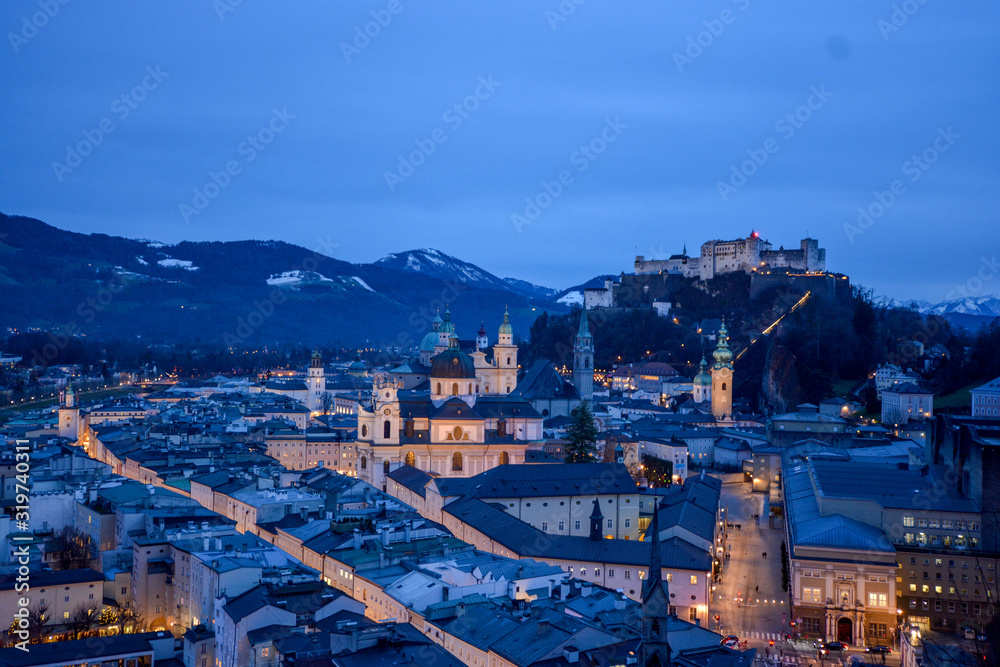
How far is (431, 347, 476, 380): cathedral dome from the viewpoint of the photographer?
61844 mm

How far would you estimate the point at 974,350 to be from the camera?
73750 mm

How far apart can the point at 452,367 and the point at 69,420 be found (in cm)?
3427

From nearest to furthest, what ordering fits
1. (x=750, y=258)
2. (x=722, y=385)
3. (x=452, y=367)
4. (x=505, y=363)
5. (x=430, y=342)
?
(x=452, y=367), (x=505, y=363), (x=722, y=385), (x=430, y=342), (x=750, y=258)

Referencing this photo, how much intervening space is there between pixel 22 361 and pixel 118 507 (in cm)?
10456

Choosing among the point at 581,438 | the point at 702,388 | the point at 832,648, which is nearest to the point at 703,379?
the point at 702,388

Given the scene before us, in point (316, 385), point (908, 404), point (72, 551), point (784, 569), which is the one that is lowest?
point (784, 569)

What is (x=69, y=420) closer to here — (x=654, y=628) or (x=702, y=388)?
(x=702, y=388)

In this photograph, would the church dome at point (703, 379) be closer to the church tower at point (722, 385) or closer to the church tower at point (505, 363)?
the church tower at point (722, 385)

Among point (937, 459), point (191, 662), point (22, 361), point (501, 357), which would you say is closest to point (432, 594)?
point (191, 662)

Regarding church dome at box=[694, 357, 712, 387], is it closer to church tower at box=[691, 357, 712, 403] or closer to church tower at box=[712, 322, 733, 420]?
church tower at box=[691, 357, 712, 403]

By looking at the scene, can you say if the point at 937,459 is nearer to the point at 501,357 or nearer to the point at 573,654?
the point at 573,654

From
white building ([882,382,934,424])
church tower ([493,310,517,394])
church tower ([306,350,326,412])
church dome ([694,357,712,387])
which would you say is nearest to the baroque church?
church tower ([493,310,517,394])

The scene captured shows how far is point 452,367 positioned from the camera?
2440 inches

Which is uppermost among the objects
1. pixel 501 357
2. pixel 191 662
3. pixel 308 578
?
pixel 501 357
